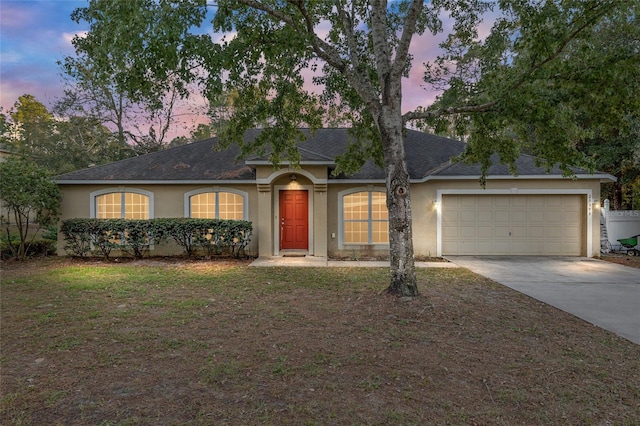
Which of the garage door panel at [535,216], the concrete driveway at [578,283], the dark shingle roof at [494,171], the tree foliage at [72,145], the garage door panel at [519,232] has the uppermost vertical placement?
the tree foliage at [72,145]

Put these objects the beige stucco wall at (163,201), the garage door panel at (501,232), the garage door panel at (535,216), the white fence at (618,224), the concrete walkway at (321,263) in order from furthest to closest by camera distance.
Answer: the white fence at (618,224)
the garage door panel at (501,232)
the garage door panel at (535,216)
the beige stucco wall at (163,201)
the concrete walkway at (321,263)

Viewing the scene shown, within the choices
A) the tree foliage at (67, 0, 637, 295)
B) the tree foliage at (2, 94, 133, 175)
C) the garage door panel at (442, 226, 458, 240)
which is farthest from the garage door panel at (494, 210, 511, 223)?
the tree foliage at (2, 94, 133, 175)

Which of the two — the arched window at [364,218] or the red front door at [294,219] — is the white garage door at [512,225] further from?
the red front door at [294,219]

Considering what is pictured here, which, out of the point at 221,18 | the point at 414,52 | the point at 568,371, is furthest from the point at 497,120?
the point at 221,18

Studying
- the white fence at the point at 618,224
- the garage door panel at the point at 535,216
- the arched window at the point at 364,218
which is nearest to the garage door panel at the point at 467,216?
the garage door panel at the point at 535,216

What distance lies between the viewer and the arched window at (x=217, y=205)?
1151 cm

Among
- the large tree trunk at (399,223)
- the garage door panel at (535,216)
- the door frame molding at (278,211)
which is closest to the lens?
the large tree trunk at (399,223)

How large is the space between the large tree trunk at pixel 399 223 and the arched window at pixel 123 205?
28.6 ft

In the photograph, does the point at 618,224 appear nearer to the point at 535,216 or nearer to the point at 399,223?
the point at 535,216

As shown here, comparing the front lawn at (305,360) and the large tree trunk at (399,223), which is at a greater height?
the large tree trunk at (399,223)

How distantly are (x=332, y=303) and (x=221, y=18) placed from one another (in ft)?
17.0

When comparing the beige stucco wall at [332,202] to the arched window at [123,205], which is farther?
the arched window at [123,205]

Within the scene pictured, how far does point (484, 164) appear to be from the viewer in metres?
8.18

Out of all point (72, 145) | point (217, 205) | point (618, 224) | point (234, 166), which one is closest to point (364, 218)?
point (234, 166)
